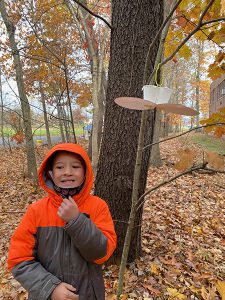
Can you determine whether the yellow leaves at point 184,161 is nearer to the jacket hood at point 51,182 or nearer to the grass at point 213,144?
the jacket hood at point 51,182

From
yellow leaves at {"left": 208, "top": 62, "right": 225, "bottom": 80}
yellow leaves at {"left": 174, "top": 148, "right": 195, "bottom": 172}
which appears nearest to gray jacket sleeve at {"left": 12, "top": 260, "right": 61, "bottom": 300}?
yellow leaves at {"left": 174, "top": 148, "right": 195, "bottom": 172}

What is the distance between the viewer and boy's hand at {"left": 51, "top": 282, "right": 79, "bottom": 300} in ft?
4.68

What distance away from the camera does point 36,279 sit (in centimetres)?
146

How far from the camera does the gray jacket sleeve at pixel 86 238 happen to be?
1.40 m

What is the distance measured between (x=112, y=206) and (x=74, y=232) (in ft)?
4.66

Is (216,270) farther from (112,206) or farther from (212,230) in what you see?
(112,206)

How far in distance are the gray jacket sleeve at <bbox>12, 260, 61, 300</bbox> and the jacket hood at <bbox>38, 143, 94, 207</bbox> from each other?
39cm

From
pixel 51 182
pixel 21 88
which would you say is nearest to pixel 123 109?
pixel 51 182

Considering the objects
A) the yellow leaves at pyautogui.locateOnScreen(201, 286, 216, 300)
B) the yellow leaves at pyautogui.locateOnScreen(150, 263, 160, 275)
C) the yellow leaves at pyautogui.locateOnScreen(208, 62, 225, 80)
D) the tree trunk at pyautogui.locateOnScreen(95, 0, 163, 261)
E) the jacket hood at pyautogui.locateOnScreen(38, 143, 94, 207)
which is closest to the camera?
the jacket hood at pyautogui.locateOnScreen(38, 143, 94, 207)

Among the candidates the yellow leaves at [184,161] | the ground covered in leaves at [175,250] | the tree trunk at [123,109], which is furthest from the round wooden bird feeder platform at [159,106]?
the tree trunk at [123,109]

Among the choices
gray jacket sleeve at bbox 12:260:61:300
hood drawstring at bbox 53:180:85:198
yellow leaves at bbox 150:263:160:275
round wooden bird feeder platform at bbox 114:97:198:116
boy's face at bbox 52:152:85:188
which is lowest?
yellow leaves at bbox 150:263:160:275

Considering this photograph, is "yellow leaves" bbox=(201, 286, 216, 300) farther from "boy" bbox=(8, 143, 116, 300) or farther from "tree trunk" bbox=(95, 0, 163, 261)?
"boy" bbox=(8, 143, 116, 300)

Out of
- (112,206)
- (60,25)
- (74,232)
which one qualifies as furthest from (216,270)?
(60,25)

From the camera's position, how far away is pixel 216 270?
10.3 ft
